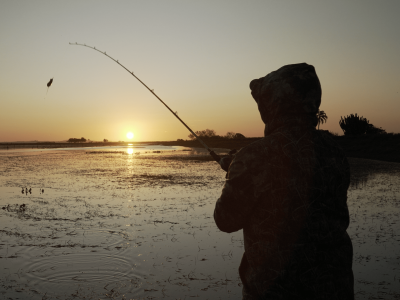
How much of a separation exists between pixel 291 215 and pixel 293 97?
2.64ft

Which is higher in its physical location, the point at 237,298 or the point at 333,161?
the point at 333,161

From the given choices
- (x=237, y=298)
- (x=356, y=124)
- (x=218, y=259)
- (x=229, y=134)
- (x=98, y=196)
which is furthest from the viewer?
(x=229, y=134)

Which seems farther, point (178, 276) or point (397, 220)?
point (397, 220)

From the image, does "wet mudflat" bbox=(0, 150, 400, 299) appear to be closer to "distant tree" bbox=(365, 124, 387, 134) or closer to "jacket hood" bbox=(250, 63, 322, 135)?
"jacket hood" bbox=(250, 63, 322, 135)

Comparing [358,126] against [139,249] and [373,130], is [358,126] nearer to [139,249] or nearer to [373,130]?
[373,130]

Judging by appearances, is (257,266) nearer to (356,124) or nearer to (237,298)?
(237,298)

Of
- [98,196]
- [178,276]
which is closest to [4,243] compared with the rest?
[178,276]

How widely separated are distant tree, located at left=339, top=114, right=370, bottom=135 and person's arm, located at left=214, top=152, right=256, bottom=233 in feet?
262

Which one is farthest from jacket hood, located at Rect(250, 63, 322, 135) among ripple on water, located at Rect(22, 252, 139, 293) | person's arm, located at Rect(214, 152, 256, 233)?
ripple on water, located at Rect(22, 252, 139, 293)

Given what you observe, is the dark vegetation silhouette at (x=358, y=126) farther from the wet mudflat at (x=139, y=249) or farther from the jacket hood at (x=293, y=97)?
the jacket hood at (x=293, y=97)

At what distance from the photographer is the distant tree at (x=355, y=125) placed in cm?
7494

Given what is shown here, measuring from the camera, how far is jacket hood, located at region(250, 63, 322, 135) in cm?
237

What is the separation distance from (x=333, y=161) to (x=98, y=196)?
1404cm

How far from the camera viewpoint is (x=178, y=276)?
620 cm
